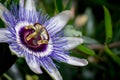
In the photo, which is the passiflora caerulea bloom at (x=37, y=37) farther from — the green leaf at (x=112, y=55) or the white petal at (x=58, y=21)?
the green leaf at (x=112, y=55)

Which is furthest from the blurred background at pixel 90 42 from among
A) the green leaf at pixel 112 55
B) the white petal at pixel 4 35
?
the white petal at pixel 4 35

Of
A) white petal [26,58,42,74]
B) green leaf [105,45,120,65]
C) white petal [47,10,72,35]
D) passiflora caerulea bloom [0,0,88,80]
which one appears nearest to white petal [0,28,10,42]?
passiflora caerulea bloom [0,0,88,80]

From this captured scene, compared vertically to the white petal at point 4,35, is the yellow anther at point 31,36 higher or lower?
lower

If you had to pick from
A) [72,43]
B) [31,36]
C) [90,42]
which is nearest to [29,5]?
[31,36]

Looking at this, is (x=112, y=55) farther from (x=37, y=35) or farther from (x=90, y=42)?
(x=37, y=35)

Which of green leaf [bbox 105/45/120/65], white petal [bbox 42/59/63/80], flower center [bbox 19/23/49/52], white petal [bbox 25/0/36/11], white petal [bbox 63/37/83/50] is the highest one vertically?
white petal [bbox 25/0/36/11]

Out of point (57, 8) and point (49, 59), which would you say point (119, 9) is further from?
point (49, 59)

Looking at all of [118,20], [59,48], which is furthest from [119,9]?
[59,48]

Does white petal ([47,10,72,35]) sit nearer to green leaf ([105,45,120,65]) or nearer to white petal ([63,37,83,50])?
white petal ([63,37,83,50])
